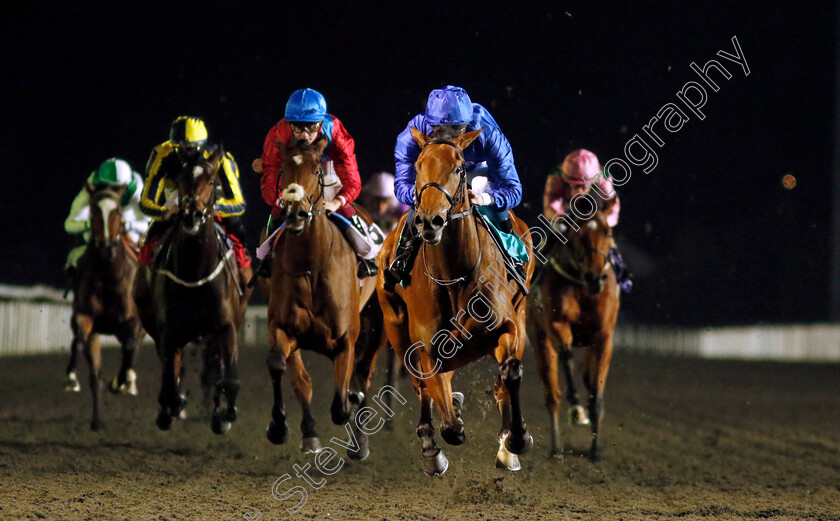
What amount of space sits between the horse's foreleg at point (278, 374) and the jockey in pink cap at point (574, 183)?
11.1 ft

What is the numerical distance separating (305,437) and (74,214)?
527 cm

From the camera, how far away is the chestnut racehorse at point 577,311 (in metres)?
8.25

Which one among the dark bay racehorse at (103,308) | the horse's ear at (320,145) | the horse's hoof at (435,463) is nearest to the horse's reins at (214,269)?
the horse's ear at (320,145)

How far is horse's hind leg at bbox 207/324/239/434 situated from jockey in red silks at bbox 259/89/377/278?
874mm

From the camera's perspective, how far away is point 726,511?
21.2 ft

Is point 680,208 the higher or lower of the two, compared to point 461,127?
higher

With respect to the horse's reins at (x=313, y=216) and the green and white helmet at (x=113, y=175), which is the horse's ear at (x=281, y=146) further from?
the green and white helmet at (x=113, y=175)

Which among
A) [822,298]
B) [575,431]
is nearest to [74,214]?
[575,431]

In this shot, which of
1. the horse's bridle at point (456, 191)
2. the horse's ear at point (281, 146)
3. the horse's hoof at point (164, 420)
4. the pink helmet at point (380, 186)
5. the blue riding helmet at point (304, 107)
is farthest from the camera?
the pink helmet at point (380, 186)

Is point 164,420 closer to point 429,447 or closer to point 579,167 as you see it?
point 429,447

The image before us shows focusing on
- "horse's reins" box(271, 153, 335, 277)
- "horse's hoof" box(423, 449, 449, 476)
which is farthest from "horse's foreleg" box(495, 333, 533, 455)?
"horse's reins" box(271, 153, 335, 277)

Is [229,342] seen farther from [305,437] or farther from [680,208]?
[680,208]

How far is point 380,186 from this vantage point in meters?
12.7

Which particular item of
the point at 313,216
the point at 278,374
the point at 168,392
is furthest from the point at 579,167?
the point at 168,392
